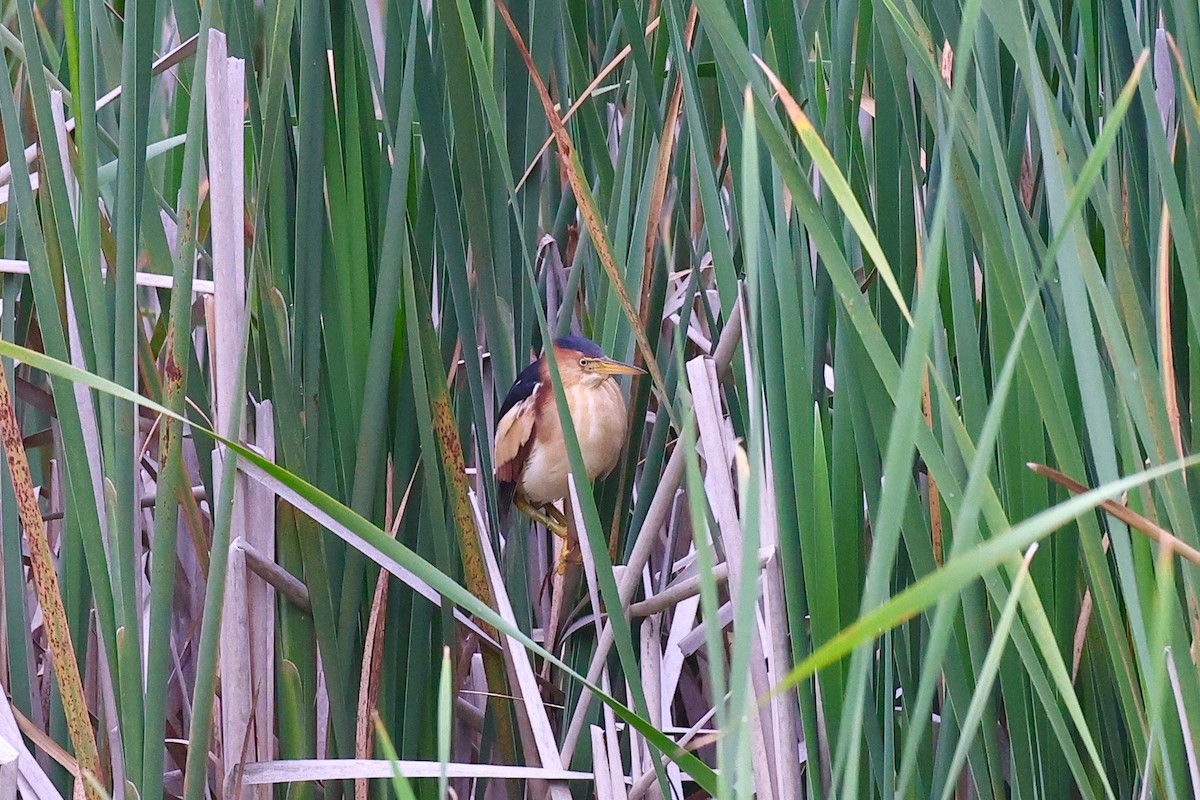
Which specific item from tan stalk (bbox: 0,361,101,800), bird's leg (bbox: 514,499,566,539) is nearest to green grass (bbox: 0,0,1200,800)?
tan stalk (bbox: 0,361,101,800)

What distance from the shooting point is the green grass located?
71 centimetres

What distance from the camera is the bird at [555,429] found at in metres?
1.39

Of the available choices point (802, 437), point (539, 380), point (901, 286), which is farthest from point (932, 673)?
point (539, 380)

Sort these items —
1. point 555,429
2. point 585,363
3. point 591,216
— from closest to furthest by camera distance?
point 591,216 → point 585,363 → point 555,429

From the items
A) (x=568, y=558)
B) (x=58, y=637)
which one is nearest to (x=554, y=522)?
(x=568, y=558)

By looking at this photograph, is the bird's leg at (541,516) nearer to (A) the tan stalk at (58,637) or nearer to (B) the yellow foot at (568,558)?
(B) the yellow foot at (568,558)

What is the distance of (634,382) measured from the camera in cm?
130

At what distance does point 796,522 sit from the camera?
87cm

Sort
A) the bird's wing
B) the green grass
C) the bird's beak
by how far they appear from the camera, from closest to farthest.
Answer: the green grass
the bird's beak
the bird's wing

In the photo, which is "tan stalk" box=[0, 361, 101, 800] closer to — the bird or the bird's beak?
the bird

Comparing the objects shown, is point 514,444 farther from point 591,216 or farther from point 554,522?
point 591,216

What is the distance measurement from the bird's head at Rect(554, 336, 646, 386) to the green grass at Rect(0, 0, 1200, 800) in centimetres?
5

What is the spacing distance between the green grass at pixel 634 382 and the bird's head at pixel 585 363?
0.17 feet

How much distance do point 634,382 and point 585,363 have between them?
0.61 feet
